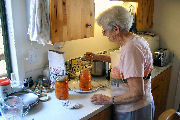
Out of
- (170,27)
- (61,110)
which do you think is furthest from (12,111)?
(170,27)

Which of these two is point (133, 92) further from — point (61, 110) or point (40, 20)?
point (40, 20)

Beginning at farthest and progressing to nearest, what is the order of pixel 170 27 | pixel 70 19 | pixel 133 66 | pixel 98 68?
pixel 170 27 < pixel 98 68 < pixel 70 19 < pixel 133 66

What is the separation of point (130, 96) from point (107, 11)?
0.61 meters

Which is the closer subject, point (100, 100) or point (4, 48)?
point (100, 100)

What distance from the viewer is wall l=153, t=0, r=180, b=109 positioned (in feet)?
8.10

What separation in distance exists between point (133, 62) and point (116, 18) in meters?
0.32

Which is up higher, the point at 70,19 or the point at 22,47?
the point at 70,19

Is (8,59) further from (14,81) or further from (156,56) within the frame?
(156,56)

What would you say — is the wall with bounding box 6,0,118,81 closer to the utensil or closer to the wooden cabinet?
the utensil

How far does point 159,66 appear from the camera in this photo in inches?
93.1

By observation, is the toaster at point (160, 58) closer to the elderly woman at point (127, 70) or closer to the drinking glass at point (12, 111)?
the elderly woman at point (127, 70)

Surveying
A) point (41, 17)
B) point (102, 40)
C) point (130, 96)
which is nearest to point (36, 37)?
point (41, 17)

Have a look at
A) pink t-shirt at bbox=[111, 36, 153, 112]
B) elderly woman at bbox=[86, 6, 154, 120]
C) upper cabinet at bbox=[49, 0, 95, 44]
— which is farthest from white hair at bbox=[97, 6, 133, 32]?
upper cabinet at bbox=[49, 0, 95, 44]

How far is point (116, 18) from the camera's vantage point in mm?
1202
